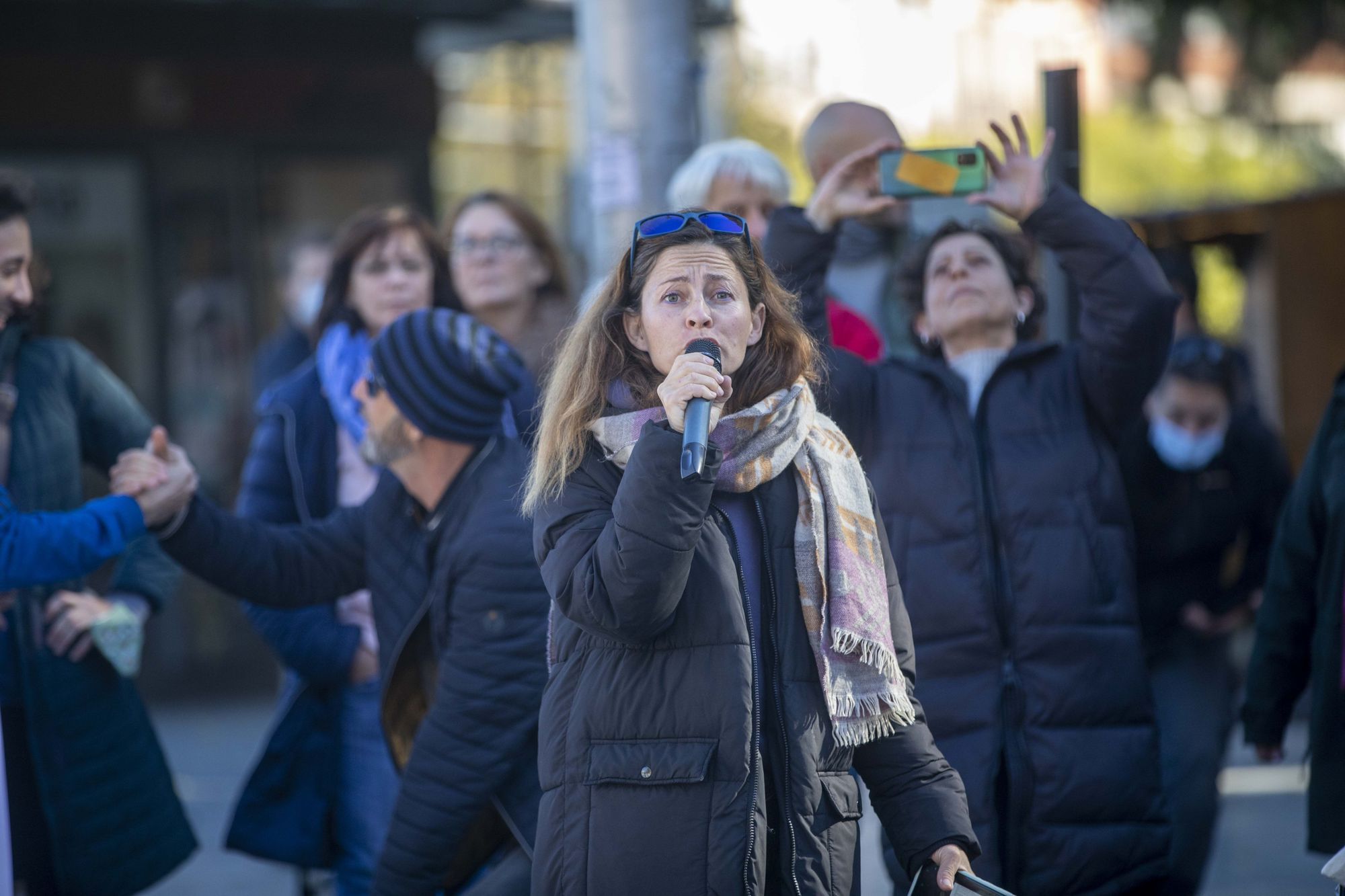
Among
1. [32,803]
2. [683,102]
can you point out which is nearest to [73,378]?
[32,803]

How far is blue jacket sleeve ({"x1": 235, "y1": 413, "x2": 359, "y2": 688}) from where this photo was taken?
13.9 ft

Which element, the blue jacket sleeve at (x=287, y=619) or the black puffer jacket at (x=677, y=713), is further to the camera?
the blue jacket sleeve at (x=287, y=619)

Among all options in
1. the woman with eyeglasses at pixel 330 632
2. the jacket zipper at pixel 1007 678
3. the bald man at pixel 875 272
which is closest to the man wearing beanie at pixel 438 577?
the woman with eyeglasses at pixel 330 632

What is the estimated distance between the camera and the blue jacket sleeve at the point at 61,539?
11.4ft

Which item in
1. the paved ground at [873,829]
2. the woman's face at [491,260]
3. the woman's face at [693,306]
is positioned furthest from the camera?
the paved ground at [873,829]

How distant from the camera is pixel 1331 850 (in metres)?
3.78

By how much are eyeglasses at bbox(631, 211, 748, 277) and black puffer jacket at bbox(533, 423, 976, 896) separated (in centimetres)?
41

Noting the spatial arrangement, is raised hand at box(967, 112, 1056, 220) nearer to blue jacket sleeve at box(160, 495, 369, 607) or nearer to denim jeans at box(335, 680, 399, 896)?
blue jacket sleeve at box(160, 495, 369, 607)

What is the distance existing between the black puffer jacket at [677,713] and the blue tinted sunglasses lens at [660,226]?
0.41 m

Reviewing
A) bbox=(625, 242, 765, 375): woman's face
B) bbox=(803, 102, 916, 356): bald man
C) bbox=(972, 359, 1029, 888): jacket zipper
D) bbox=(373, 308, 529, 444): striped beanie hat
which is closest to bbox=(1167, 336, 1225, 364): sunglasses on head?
bbox=(803, 102, 916, 356): bald man

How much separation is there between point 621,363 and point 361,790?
6.35 ft

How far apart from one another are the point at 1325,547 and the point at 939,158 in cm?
133

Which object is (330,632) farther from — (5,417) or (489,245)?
(489,245)

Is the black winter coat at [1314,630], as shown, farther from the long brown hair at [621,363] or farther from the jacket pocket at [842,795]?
the long brown hair at [621,363]
